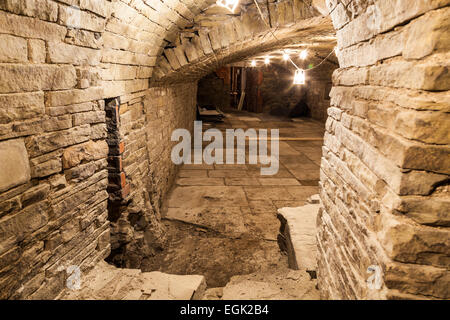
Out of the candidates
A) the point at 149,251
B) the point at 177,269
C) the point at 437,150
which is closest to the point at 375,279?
the point at 437,150

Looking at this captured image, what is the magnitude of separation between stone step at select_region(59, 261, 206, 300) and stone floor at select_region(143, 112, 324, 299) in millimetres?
316

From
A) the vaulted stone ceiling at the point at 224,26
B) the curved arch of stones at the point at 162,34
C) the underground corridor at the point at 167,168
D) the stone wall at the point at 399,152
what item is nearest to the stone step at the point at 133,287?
the underground corridor at the point at 167,168

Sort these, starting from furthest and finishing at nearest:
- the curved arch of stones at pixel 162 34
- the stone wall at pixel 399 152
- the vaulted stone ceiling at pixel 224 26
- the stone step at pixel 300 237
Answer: the vaulted stone ceiling at pixel 224 26 → the stone step at pixel 300 237 → the curved arch of stones at pixel 162 34 → the stone wall at pixel 399 152

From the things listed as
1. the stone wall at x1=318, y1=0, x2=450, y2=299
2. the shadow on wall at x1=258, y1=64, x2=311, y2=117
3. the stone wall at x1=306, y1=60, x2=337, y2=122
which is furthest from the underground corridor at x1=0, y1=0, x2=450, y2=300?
the shadow on wall at x1=258, y1=64, x2=311, y2=117

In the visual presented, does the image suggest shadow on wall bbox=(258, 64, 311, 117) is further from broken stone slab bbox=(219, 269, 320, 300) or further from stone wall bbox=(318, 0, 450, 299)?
stone wall bbox=(318, 0, 450, 299)

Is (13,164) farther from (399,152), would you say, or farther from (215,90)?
(215,90)

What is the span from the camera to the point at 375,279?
124cm

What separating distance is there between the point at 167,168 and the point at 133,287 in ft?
9.82

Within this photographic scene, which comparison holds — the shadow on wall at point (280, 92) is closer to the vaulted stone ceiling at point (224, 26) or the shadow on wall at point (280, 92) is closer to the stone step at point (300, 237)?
the vaulted stone ceiling at point (224, 26)

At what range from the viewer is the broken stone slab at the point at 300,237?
2691 millimetres

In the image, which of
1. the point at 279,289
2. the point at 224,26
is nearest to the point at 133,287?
the point at 279,289

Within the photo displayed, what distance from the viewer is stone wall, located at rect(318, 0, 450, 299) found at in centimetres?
101

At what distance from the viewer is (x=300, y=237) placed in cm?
304

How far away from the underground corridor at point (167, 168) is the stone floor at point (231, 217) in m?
0.03
